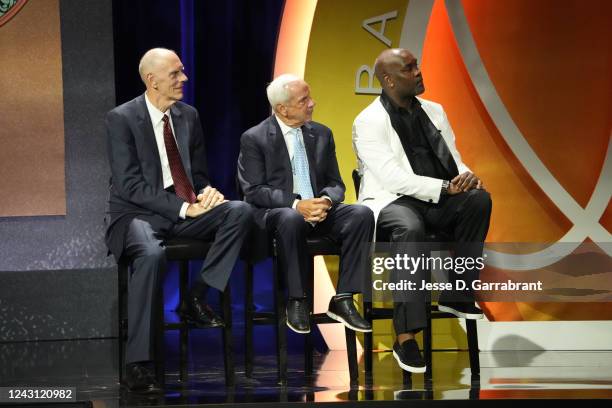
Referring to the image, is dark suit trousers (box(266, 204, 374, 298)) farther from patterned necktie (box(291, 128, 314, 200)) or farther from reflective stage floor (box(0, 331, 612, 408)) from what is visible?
reflective stage floor (box(0, 331, 612, 408))

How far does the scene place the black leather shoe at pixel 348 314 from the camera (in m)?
4.36

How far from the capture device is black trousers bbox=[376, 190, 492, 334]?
14.4 feet

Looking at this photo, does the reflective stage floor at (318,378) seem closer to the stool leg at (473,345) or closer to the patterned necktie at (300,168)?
the stool leg at (473,345)

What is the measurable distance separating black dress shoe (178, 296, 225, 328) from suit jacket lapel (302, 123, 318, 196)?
30.2 inches

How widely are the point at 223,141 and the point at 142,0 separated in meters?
0.98

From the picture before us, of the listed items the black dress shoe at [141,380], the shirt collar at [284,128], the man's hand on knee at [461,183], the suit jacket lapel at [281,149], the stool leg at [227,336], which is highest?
the shirt collar at [284,128]

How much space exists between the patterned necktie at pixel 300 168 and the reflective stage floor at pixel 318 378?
88 cm

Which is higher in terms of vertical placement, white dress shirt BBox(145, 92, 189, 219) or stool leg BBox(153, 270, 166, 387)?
white dress shirt BBox(145, 92, 189, 219)

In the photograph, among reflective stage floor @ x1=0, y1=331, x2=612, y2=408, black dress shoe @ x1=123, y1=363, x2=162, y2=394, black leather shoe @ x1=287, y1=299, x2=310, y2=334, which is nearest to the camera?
reflective stage floor @ x1=0, y1=331, x2=612, y2=408

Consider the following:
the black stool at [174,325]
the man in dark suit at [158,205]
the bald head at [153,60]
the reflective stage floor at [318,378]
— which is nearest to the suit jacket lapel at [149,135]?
the man in dark suit at [158,205]

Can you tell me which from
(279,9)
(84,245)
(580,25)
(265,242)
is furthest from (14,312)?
(580,25)

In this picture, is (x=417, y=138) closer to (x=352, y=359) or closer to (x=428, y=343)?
(x=428, y=343)

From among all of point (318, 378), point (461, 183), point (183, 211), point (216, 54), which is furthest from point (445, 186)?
point (216, 54)

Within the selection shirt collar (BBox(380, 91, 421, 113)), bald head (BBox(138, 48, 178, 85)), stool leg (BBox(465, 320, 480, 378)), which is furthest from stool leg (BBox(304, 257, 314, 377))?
bald head (BBox(138, 48, 178, 85))
